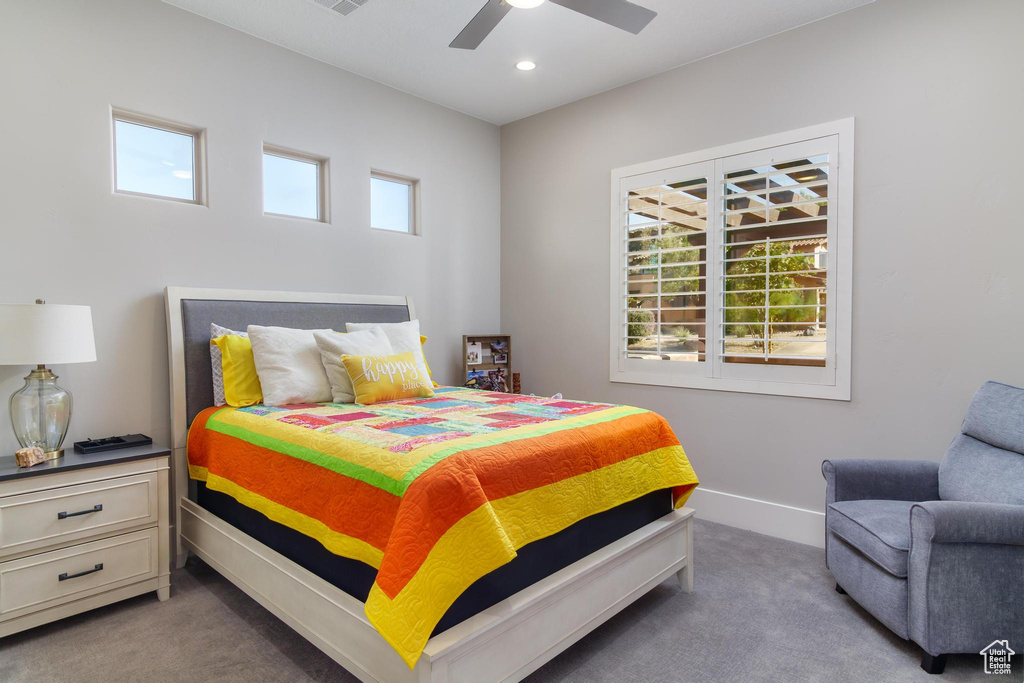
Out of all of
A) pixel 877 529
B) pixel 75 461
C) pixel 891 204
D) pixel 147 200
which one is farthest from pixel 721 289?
pixel 75 461

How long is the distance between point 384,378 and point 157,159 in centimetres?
171

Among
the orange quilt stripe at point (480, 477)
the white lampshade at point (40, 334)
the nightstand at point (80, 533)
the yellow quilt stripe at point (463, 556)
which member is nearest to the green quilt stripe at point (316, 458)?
the orange quilt stripe at point (480, 477)

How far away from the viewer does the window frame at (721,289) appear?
9.91 ft

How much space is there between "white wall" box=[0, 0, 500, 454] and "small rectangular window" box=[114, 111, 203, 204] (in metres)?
0.10

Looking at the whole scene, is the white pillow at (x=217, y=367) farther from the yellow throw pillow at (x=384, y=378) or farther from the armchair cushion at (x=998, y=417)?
the armchair cushion at (x=998, y=417)

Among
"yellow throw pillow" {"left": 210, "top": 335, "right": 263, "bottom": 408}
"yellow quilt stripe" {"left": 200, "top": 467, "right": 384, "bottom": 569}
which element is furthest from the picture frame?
"yellow quilt stripe" {"left": 200, "top": 467, "right": 384, "bottom": 569}

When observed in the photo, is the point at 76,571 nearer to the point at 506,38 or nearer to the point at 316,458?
the point at 316,458

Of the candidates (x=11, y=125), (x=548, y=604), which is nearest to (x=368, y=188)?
(x=11, y=125)

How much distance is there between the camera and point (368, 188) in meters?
3.85

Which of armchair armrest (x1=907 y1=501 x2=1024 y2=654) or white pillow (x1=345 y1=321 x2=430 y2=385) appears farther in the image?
white pillow (x1=345 y1=321 x2=430 y2=385)

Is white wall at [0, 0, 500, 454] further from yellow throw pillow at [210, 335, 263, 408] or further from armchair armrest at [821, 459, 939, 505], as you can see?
armchair armrest at [821, 459, 939, 505]

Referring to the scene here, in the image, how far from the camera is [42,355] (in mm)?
2219

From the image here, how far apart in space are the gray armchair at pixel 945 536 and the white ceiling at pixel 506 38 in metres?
2.26

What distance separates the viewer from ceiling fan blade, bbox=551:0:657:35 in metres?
2.26
